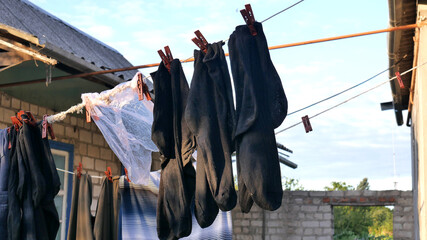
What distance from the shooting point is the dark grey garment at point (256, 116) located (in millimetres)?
2691

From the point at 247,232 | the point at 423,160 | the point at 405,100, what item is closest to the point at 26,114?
the point at 423,160

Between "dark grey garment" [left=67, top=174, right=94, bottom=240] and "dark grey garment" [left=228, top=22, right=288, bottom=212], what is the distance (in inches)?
79.7

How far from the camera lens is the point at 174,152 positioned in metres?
3.28

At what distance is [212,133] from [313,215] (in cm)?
845

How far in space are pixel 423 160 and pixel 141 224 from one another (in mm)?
2346

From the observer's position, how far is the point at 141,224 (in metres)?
5.05

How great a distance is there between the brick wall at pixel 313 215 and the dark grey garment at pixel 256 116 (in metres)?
Result: 8.26

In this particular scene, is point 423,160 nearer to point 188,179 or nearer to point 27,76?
point 188,179

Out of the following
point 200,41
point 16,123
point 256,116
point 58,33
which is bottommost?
point 256,116

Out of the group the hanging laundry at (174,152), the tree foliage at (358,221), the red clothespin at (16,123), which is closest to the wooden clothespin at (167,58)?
the hanging laundry at (174,152)

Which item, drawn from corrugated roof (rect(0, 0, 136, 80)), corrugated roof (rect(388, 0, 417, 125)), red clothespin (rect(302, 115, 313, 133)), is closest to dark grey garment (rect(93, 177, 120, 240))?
corrugated roof (rect(0, 0, 136, 80))

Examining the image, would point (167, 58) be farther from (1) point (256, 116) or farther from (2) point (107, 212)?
(2) point (107, 212)

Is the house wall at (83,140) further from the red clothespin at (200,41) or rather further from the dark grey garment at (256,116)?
the dark grey garment at (256,116)

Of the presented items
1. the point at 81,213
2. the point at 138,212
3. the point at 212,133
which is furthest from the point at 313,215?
the point at 212,133
